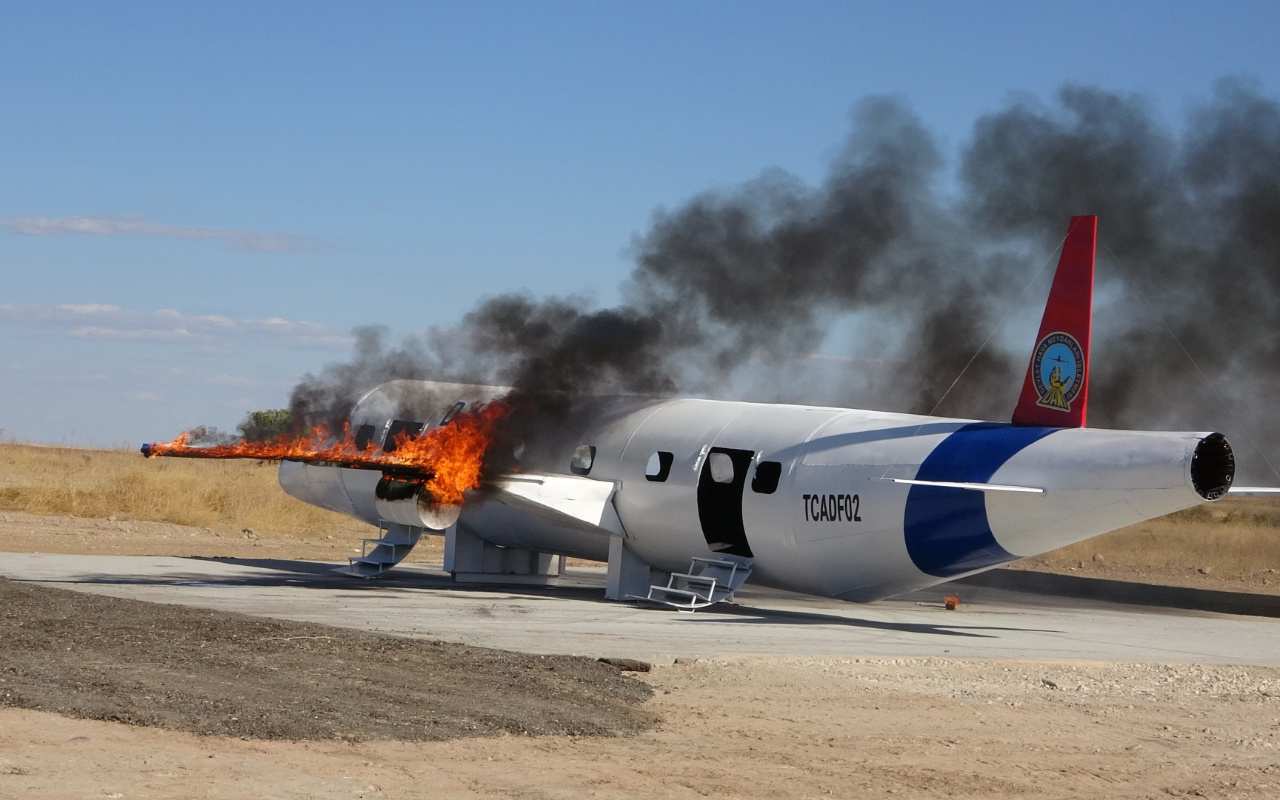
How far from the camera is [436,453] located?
1049 inches

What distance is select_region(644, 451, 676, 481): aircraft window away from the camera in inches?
976

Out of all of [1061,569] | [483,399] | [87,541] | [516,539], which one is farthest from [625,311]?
[1061,569]

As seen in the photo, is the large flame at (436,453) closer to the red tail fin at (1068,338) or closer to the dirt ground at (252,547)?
the dirt ground at (252,547)

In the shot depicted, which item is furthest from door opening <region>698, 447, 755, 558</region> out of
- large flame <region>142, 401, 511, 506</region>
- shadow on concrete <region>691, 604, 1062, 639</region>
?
large flame <region>142, 401, 511, 506</region>

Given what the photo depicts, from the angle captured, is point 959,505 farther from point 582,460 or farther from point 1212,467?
point 582,460

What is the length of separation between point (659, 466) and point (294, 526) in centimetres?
2191

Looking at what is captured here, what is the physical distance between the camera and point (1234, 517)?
2404 inches

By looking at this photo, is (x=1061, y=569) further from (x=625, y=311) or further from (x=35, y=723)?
(x=35, y=723)

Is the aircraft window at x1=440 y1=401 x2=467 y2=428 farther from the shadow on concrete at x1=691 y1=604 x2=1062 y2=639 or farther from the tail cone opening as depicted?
the tail cone opening

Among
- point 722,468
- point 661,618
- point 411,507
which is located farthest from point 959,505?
point 411,507

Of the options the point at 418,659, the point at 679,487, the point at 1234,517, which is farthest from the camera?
the point at 1234,517

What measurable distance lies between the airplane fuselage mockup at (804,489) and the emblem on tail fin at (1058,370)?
3 cm

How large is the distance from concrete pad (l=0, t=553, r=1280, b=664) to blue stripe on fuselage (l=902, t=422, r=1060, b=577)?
3.87ft

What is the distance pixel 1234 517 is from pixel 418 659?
2149 inches
